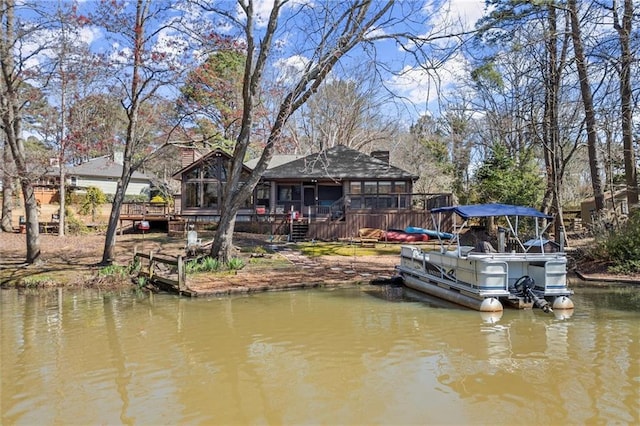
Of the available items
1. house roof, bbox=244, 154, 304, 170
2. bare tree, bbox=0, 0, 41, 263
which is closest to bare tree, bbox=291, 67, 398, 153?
house roof, bbox=244, 154, 304, 170

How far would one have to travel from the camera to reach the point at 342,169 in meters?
27.1

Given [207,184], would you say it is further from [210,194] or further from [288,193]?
[288,193]

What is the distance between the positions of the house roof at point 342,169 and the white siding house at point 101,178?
15.8 metres

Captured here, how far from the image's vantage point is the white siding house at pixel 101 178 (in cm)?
3871

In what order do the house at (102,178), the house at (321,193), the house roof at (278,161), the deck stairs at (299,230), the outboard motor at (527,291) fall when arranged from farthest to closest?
1. the house at (102,178)
2. the house roof at (278,161)
3. the house at (321,193)
4. the deck stairs at (299,230)
5. the outboard motor at (527,291)

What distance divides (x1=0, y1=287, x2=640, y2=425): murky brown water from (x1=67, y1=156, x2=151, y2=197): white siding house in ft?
103

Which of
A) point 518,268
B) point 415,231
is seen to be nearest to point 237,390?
point 518,268

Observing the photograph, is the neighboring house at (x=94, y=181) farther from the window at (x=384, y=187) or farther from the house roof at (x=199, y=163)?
the window at (x=384, y=187)

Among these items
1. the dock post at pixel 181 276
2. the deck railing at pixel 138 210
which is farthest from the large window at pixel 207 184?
the dock post at pixel 181 276

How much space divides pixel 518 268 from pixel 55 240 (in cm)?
1981

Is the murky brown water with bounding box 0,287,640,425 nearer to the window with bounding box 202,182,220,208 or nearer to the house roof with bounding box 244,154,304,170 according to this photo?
the window with bounding box 202,182,220,208

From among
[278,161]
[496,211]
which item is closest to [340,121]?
[278,161]

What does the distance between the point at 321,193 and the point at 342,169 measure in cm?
233

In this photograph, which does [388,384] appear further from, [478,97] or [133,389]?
[478,97]
